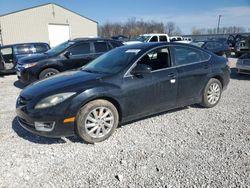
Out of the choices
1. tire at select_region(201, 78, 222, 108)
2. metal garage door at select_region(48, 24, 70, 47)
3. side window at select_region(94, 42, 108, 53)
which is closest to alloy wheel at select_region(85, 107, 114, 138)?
tire at select_region(201, 78, 222, 108)

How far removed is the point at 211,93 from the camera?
481 cm

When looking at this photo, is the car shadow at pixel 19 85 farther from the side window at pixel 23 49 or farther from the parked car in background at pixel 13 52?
the side window at pixel 23 49

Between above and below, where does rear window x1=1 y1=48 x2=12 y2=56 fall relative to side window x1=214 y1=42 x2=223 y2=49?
below

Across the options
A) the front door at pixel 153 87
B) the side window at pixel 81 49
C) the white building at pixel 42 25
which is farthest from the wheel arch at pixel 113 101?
the white building at pixel 42 25

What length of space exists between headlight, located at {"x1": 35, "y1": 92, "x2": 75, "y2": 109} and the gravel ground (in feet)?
2.20

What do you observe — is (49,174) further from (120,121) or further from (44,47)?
(44,47)

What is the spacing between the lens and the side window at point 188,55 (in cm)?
425

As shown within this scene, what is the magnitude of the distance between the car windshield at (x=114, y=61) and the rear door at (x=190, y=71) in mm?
937

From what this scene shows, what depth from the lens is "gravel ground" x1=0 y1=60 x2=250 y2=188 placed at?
254cm

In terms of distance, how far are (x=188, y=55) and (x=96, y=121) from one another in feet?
7.91

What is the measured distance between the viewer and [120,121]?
362 centimetres

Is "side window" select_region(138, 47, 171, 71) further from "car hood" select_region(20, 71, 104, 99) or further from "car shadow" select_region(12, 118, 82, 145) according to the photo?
"car shadow" select_region(12, 118, 82, 145)

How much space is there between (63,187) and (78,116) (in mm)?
1041

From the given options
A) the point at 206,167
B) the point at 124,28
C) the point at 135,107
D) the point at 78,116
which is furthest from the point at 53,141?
the point at 124,28
